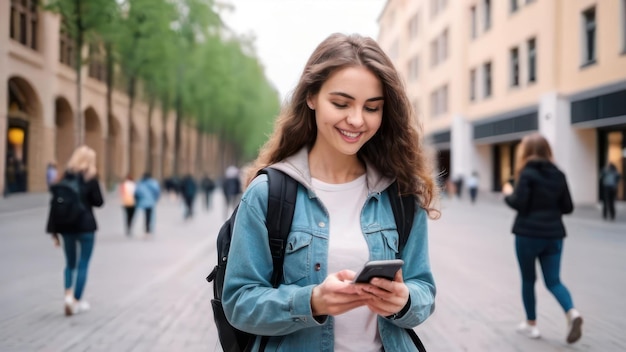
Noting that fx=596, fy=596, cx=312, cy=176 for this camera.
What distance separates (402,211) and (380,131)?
35 centimetres

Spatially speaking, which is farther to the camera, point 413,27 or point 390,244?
point 413,27

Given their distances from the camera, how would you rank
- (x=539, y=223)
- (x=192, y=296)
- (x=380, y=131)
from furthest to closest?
(x=192, y=296) → (x=539, y=223) → (x=380, y=131)

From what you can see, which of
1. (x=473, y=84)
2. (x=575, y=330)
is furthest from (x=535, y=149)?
(x=473, y=84)

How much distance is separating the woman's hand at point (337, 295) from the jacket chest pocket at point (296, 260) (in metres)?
0.15

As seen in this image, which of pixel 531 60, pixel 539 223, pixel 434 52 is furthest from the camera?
pixel 434 52

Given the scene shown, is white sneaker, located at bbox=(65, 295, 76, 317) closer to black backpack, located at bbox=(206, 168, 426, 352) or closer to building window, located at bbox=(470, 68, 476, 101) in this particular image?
black backpack, located at bbox=(206, 168, 426, 352)

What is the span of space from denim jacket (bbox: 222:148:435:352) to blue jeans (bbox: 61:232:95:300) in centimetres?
539

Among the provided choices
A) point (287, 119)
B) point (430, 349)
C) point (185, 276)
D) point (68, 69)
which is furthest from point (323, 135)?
point (68, 69)

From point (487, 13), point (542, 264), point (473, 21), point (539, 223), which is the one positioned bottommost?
point (542, 264)

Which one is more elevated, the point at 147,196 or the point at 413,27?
the point at 413,27

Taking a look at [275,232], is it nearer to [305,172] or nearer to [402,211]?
[305,172]

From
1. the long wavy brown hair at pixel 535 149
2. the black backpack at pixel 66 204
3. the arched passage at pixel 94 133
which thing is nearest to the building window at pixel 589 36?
the long wavy brown hair at pixel 535 149

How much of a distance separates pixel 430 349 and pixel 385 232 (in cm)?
362

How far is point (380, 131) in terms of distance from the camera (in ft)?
7.22
